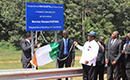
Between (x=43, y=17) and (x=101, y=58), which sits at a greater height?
(x=43, y=17)

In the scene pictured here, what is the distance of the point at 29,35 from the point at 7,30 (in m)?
29.7

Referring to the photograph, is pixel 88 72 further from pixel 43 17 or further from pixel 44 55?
pixel 43 17

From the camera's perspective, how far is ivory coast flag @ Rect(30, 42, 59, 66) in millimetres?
6438

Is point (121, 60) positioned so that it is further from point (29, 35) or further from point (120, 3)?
point (120, 3)

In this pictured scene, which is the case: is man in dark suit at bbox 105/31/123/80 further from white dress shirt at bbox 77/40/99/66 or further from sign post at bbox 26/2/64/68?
sign post at bbox 26/2/64/68

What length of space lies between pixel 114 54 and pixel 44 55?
2.07 metres

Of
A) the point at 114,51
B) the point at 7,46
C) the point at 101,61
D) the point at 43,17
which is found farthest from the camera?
the point at 7,46

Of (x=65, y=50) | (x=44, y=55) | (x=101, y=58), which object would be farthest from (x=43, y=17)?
Answer: (x=101, y=58)

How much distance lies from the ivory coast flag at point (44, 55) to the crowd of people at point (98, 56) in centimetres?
17

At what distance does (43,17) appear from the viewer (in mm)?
6387

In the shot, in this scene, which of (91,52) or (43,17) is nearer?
(91,52)

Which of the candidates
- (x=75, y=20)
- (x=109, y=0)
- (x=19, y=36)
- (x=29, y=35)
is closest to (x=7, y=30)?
(x=19, y=36)

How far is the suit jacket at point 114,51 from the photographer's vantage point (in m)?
6.59

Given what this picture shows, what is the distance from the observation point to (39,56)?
6508 millimetres
